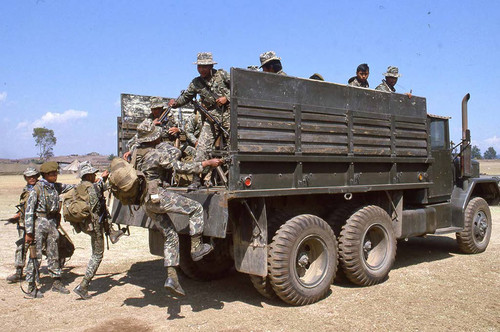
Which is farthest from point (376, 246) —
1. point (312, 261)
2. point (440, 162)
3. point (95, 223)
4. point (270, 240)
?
point (95, 223)

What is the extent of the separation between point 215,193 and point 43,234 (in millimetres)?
2724

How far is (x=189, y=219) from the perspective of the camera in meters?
5.24

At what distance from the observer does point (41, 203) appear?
20.8 feet

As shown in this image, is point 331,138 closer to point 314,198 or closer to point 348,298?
point 314,198

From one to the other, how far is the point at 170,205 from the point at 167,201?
0.06 meters

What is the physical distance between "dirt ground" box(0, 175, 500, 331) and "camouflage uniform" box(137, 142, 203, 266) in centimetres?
75

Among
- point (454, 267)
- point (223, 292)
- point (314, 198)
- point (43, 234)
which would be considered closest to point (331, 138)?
point (314, 198)

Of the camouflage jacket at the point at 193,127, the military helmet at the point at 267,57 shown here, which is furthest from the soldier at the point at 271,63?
the camouflage jacket at the point at 193,127

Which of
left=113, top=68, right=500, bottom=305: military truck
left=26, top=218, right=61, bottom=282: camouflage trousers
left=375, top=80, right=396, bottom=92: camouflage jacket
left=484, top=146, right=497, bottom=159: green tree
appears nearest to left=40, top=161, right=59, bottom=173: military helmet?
left=26, top=218, right=61, bottom=282: camouflage trousers

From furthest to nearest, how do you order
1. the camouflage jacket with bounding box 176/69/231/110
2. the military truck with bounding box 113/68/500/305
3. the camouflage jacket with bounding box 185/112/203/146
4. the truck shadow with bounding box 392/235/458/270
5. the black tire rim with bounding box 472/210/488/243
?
the black tire rim with bounding box 472/210/488/243 → the truck shadow with bounding box 392/235/458/270 → the camouflage jacket with bounding box 185/112/203/146 → the camouflage jacket with bounding box 176/69/231/110 → the military truck with bounding box 113/68/500/305

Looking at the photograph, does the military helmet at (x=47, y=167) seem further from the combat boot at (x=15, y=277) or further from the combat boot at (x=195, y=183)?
the combat boot at (x=195, y=183)

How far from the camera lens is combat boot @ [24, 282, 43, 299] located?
6.07m

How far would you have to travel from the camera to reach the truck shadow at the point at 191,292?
5.66m

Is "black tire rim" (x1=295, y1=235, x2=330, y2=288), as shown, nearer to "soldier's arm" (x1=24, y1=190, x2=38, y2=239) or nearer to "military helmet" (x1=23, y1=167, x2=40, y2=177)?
"soldier's arm" (x1=24, y1=190, x2=38, y2=239)
